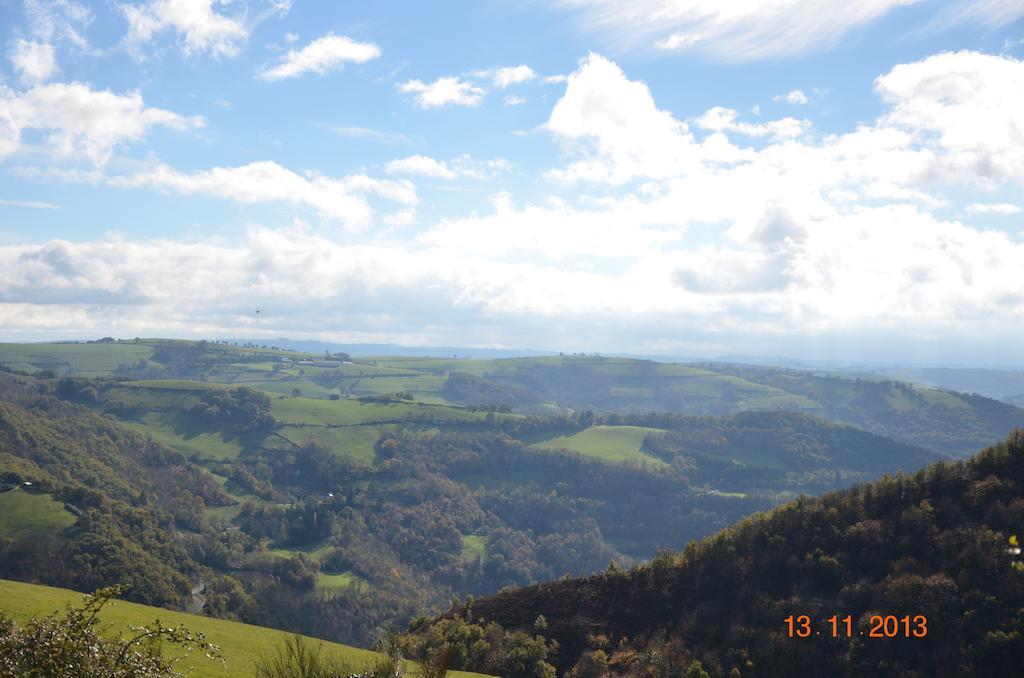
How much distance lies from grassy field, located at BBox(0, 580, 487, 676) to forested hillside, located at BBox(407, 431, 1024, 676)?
9794 mm

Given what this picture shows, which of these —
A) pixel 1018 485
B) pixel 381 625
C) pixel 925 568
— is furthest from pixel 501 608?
pixel 381 625

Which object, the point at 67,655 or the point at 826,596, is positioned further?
the point at 826,596

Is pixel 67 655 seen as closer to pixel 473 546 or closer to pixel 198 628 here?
pixel 198 628

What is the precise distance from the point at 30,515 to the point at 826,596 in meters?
115

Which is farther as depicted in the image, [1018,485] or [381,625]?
[381,625]

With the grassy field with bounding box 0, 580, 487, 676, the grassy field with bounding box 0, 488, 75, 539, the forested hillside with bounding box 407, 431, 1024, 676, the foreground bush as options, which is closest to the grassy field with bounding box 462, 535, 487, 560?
the grassy field with bounding box 0, 488, 75, 539

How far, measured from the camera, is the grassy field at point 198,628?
1219 inches

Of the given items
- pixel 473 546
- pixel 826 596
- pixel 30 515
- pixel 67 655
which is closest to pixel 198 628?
pixel 67 655

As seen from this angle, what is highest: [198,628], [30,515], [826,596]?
[826,596]

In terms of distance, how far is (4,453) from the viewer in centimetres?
12988

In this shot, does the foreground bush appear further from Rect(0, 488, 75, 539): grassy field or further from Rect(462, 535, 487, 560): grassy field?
Rect(462, 535, 487, 560): grassy field

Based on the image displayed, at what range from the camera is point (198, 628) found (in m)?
43.0

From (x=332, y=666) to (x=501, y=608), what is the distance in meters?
28.1

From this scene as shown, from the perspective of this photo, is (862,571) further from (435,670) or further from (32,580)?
(32,580)
